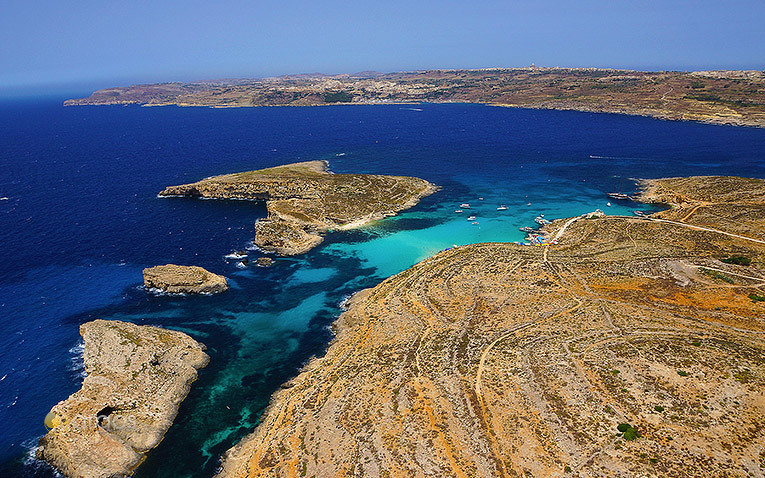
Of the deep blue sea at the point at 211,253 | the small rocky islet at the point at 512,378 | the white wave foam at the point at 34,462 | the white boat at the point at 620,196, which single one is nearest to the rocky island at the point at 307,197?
the deep blue sea at the point at 211,253

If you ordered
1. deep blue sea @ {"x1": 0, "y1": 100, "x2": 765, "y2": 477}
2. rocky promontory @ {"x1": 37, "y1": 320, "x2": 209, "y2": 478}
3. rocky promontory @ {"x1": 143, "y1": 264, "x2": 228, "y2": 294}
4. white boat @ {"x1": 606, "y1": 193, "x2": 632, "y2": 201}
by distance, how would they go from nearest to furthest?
rocky promontory @ {"x1": 37, "y1": 320, "x2": 209, "y2": 478} < deep blue sea @ {"x1": 0, "y1": 100, "x2": 765, "y2": 477} < rocky promontory @ {"x1": 143, "y1": 264, "x2": 228, "y2": 294} < white boat @ {"x1": 606, "y1": 193, "x2": 632, "y2": 201}

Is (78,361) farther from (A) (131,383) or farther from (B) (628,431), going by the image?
(B) (628,431)

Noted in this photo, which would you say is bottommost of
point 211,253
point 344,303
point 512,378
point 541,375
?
point 344,303

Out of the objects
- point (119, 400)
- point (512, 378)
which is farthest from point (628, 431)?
point (119, 400)

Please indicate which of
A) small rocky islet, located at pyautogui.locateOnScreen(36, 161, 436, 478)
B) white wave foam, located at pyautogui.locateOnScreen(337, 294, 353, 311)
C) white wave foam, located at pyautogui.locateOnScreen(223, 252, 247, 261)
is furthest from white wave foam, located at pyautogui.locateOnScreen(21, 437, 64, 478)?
white wave foam, located at pyautogui.locateOnScreen(223, 252, 247, 261)

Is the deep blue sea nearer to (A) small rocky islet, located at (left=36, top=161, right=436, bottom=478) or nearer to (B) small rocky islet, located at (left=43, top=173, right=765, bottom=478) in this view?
(A) small rocky islet, located at (left=36, top=161, right=436, bottom=478)

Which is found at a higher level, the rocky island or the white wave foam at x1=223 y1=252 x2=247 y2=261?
the rocky island
